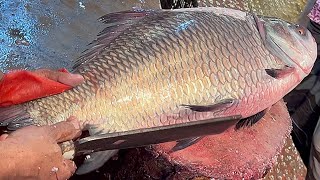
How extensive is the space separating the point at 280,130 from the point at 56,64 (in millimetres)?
1336

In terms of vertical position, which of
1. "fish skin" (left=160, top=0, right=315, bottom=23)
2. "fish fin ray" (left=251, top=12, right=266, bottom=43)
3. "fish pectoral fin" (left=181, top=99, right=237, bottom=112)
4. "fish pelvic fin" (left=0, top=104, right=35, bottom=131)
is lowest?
"fish skin" (left=160, top=0, right=315, bottom=23)

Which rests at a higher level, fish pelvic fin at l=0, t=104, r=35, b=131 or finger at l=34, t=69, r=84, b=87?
finger at l=34, t=69, r=84, b=87

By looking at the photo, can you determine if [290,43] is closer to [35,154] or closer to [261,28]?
[261,28]

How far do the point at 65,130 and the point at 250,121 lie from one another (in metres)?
1.20

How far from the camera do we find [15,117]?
184 cm

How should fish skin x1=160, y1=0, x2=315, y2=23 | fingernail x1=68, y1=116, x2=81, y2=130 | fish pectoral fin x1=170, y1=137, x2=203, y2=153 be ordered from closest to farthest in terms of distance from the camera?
1. fingernail x1=68, y1=116, x2=81, y2=130
2. fish pectoral fin x1=170, y1=137, x2=203, y2=153
3. fish skin x1=160, y1=0, x2=315, y2=23

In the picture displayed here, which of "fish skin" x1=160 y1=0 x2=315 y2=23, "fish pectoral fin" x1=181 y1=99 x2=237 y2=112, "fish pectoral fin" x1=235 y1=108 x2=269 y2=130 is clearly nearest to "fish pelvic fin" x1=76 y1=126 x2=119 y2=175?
"fish pectoral fin" x1=181 y1=99 x2=237 y2=112

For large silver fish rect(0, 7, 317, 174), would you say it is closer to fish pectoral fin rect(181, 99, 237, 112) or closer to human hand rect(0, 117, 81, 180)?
fish pectoral fin rect(181, 99, 237, 112)

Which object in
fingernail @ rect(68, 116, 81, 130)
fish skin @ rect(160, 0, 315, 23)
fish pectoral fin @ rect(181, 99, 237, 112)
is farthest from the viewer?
fish skin @ rect(160, 0, 315, 23)

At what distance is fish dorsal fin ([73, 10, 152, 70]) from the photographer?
7.00 feet

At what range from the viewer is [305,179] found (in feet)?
13.0

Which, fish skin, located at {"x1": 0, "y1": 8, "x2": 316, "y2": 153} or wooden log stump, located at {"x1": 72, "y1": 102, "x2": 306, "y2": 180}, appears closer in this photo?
fish skin, located at {"x1": 0, "y1": 8, "x2": 316, "y2": 153}

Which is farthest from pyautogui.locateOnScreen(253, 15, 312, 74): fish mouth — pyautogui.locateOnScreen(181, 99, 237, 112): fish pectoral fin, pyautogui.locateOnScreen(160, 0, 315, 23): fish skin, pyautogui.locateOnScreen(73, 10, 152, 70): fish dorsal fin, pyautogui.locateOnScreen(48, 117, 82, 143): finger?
pyautogui.locateOnScreen(160, 0, 315, 23): fish skin

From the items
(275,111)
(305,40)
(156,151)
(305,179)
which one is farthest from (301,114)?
(156,151)
